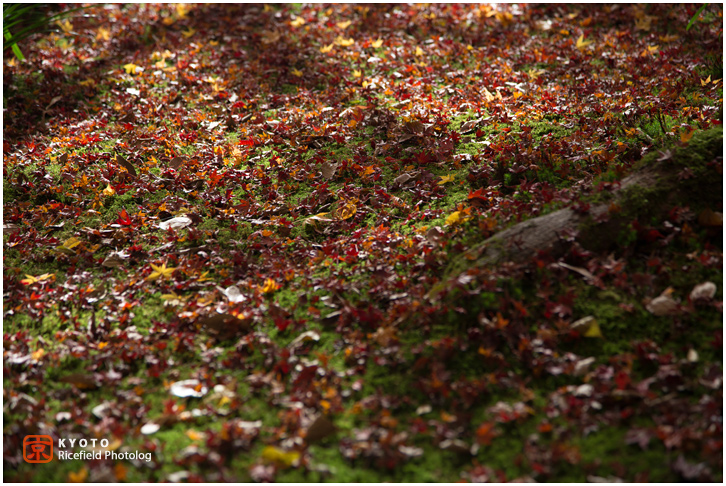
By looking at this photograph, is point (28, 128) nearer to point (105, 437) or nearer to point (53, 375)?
point (53, 375)

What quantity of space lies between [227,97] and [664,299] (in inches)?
200

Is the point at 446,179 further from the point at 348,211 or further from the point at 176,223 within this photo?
the point at 176,223

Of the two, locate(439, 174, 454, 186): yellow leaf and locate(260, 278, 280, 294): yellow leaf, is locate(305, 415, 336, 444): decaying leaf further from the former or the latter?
locate(439, 174, 454, 186): yellow leaf

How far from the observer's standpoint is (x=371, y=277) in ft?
10.6

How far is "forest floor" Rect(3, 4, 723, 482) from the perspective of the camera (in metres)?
2.34

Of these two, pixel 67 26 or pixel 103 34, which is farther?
pixel 67 26

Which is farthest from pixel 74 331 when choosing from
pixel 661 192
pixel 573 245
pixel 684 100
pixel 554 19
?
pixel 554 19

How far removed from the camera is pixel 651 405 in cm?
230

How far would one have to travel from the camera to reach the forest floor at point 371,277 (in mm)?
2336

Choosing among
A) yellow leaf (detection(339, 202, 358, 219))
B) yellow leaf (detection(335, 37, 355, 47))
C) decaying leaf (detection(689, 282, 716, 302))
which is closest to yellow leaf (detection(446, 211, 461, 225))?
yellow leaf (detection(339, 202, 358, 219))

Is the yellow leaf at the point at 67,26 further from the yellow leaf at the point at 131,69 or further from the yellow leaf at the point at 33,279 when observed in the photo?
the yellow leaf at the point at 33,279

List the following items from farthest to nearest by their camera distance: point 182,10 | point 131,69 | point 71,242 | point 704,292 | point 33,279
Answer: point 182,10 → point 131,69 → point 71,242 → point 33,279 → point 704,292

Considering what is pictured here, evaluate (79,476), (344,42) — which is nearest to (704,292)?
(79,476)

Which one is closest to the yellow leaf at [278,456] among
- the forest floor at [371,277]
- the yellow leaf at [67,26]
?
the forest floor at [371,277]
